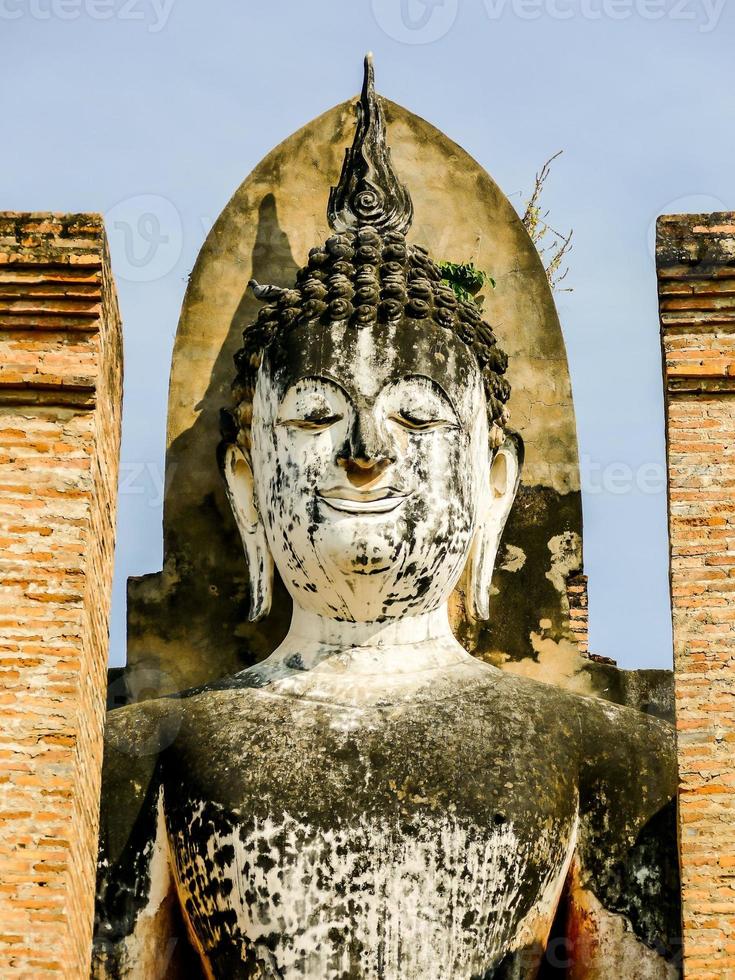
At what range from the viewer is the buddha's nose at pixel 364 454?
11.2 m

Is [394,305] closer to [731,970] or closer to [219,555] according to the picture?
[219,555]

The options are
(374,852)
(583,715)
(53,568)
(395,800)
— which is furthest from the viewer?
(583,715)

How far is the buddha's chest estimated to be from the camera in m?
10.7

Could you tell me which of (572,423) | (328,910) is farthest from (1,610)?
(572,423)

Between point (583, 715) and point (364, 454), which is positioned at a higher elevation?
point (364, 454)

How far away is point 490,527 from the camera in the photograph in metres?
12.2

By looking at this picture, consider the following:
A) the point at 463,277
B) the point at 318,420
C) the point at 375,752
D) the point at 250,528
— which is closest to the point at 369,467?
the point at 318,420

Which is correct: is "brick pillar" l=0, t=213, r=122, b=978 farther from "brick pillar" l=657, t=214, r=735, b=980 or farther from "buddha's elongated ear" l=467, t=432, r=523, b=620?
"brick pillar" l=657, t=214, r=735, b=980

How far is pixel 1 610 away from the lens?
10336mm

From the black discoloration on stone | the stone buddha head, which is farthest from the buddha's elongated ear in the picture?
the black discoloration on stone

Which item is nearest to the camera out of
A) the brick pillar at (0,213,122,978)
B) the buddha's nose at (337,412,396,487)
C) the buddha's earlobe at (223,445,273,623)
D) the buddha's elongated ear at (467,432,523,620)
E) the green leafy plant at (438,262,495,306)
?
the brick pillar at (0,213,122,978)

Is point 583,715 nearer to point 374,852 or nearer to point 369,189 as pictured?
point 374,852

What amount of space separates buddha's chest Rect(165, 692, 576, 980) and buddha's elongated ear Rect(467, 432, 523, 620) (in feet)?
3.63

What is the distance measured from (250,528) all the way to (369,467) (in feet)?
3.55
